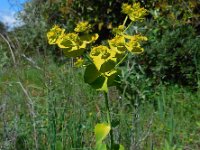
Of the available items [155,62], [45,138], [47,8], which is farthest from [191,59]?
[47,8]

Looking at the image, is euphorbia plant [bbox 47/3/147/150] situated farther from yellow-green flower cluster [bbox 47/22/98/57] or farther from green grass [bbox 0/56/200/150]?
green grass [bbox 0/56/200/150]

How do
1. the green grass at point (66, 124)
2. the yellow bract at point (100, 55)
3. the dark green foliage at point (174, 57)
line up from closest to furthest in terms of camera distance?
the yellow bract at point (100, 55) < the green grass at point (66, 124) < the dark green foliage at point (174, 57)

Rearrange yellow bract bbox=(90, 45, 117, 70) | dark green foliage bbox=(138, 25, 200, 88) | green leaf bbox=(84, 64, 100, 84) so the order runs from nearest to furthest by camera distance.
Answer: yellow bract bbox=(90, 45, 117, 70) < green leaf bbox=(84, 64, 100, 84) < dark green foliage bbox=(138, 25, 200, 88)

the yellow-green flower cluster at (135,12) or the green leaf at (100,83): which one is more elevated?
the yellow-green flower cluster at (135,12)

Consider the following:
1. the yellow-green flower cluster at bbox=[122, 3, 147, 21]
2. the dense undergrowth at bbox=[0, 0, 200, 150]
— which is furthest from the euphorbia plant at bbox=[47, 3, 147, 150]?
the dense undergrowth at bbox=[0, 0, 200, 150]

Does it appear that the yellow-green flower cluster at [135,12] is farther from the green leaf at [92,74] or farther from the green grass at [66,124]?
the green grass at [66,124]

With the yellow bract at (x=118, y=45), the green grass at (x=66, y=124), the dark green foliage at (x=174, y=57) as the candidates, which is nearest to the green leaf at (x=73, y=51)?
the yellow bract at (x=118, y=45)

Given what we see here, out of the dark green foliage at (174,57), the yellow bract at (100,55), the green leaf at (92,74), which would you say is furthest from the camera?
the dark green foliage at (174,57)

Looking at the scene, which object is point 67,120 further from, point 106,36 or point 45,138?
point 106,36
